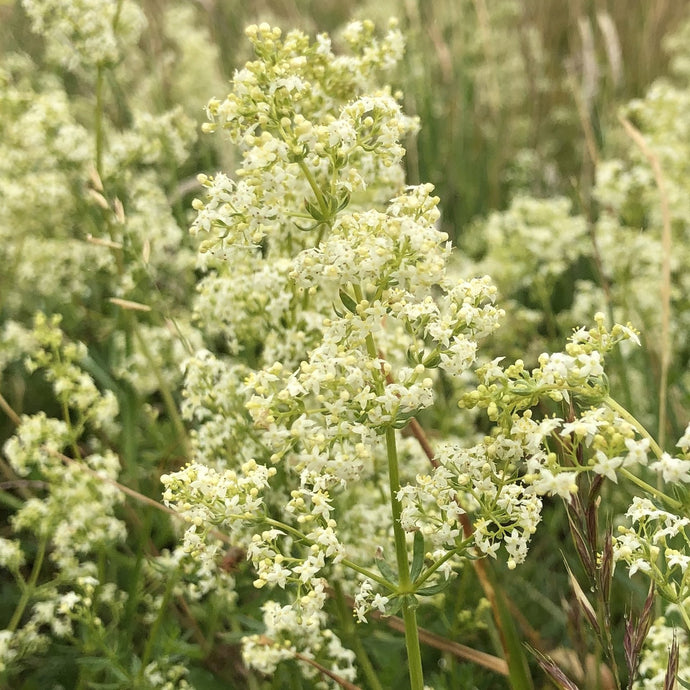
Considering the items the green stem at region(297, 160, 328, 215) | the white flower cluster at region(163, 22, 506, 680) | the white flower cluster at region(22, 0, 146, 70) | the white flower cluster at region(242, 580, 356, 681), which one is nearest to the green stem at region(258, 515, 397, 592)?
the white flower cluster at region(163, 22, 506, 680)

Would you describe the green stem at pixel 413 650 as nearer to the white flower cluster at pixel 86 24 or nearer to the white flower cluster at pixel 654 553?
the white flower cluster at pixel 654 553

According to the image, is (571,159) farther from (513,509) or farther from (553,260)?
(513,509)

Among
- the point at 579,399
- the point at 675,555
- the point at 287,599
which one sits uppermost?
the point at 579,399

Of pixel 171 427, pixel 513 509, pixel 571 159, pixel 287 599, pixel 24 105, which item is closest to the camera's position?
pixel 513 509

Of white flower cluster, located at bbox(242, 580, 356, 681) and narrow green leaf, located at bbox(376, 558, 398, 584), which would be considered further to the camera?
white flower cluster, located at bbox(242, 580, 356, 681)

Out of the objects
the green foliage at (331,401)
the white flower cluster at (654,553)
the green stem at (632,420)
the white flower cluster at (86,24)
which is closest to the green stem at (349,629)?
the green foliage at (331,401)

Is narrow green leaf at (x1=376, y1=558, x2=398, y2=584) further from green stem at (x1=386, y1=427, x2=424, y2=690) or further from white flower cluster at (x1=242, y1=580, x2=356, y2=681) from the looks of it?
white flower cluster at (x1=242, y1=580, x2=356, y2=681)

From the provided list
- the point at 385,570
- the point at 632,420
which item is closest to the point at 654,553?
the point at 632,420

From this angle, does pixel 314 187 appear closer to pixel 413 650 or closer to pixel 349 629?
pixel 413 650

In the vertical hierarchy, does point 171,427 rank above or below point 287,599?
above

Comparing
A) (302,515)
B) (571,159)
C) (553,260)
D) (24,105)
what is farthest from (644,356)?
(571,159)

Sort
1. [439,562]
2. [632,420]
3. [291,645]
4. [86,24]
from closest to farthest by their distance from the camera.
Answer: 1. [632,420]
2. [439,562]
3. [291,645]
4. [86,24]
